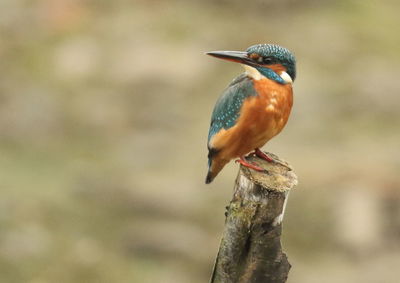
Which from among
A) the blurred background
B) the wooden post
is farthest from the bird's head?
the blurred background

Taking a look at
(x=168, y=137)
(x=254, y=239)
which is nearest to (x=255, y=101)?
(x=254, y=239)

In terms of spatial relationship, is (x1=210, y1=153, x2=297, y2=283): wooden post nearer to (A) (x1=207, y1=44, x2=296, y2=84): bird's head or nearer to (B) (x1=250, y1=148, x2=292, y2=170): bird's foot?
(B) (x1=250, y1=148, x2=292, y2=170): bird's foot

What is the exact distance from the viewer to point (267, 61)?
485 cm

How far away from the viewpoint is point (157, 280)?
29.1ft

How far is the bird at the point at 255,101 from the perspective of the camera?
479 cm

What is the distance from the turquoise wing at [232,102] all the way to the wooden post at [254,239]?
1.93 ft

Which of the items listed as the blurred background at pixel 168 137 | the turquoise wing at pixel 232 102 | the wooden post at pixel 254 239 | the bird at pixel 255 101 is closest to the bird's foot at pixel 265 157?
the bird at pixel 255 101

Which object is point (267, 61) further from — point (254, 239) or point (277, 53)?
point (254, 239)

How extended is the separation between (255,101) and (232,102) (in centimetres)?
13

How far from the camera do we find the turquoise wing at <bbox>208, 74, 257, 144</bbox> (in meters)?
4.82

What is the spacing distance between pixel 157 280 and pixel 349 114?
372cm

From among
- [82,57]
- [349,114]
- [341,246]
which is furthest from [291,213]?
[82,57]

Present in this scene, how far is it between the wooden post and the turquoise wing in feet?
1.93

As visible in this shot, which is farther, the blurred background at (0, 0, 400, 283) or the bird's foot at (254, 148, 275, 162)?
the blurred background at (0, 0, 400, 283)
